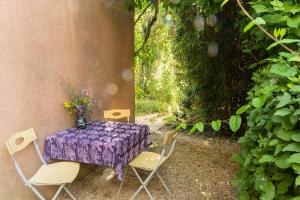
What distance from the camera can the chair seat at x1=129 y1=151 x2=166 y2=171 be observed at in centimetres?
298

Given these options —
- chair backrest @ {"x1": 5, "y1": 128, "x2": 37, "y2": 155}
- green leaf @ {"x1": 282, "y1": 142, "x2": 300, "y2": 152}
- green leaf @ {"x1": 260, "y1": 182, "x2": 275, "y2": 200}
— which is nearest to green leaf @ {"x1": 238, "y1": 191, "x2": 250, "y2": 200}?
green leaf @ {"x1": 260, "y1": 182, "x2": 275, "y2": 200}

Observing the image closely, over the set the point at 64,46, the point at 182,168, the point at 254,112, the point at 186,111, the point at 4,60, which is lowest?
the point at 182,168

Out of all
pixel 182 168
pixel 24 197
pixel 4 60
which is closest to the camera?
pixel 4 60

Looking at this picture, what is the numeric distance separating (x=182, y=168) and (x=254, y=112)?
280 cm

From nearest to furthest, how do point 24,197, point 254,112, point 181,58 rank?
point 254,112 → point 24,197 → point 181,58

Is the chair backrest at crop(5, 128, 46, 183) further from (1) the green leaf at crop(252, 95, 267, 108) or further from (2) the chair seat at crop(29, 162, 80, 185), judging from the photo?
(1) the green leaf at crop(252, 95, 267, 108)

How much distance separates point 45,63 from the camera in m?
3.09

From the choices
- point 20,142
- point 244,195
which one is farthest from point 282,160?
point 20,142

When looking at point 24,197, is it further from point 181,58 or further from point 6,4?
point 181,58

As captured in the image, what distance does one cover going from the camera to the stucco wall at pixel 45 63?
2619mm

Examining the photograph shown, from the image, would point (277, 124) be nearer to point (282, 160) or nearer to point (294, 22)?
point (282, 160)

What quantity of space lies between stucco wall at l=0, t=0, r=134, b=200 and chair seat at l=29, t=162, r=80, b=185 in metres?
0.20

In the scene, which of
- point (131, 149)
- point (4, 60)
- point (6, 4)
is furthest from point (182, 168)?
point (6, 4)

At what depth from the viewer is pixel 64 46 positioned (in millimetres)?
3393
